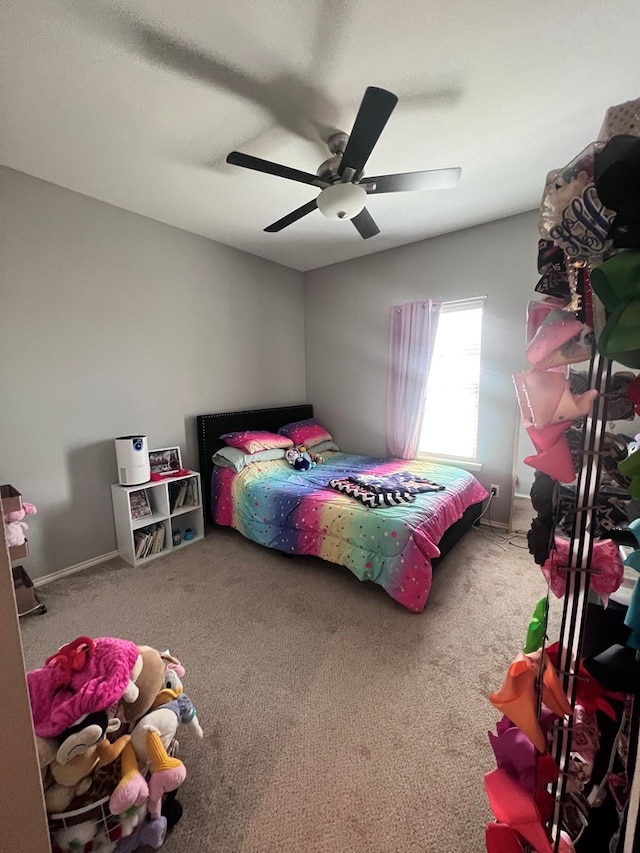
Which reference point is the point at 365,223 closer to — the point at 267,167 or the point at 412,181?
the point at 412,181

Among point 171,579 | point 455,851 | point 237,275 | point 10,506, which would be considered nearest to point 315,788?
point 455,851

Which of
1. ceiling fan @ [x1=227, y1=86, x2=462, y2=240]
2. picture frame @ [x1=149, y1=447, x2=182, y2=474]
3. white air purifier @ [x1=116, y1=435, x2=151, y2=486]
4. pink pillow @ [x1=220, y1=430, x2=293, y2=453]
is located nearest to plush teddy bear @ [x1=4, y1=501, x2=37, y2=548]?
white air purifier @ [x1=116, y1=435, x2=151, y2=486]

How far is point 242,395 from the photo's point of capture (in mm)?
3674

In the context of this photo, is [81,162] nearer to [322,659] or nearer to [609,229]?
[609,229]

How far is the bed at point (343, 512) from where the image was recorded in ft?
6.70

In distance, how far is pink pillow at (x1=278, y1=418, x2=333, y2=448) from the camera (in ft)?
12.4

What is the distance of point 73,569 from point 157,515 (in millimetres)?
644

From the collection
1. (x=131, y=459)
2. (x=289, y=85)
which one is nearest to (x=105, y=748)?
(x=131, y=459)

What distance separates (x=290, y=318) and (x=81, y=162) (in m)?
2.35

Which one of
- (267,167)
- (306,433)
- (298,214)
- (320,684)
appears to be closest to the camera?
(320,684)

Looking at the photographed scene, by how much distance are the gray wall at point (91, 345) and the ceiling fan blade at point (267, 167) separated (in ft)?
4.89

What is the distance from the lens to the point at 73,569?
2.52 metres

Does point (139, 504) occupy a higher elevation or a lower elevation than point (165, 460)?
lower

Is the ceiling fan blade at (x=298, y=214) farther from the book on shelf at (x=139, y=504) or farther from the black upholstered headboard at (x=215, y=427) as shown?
the book on shelf at (x=139, y=504)
